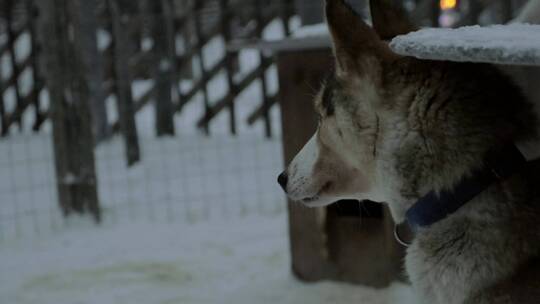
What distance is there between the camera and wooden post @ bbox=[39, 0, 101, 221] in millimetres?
5551

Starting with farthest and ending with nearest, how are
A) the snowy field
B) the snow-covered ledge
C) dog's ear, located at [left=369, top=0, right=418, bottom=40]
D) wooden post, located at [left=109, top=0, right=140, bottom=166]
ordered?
wooden post, located at [left=109, top=0, right=140, bottom=166] < the snowy field < dog's ear, located at [left=369, top=0, right=418, bottom=40] < the snow-covered ledge

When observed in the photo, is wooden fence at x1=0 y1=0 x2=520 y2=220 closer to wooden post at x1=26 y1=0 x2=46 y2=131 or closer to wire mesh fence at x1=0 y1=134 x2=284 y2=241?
wooden post at x1=26 y1=0 x2=46 y2=131

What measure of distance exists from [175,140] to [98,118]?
34.4 inches

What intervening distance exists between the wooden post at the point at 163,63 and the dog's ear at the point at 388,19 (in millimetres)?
6086

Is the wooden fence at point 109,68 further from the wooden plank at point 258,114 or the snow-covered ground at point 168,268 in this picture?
the snow-covered ground at point 168,268

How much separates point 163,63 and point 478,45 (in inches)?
280

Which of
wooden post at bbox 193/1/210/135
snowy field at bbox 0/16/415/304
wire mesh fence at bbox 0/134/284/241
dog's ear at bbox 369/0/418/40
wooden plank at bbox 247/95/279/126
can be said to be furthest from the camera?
wooden plank at bbox 247/95/279/126


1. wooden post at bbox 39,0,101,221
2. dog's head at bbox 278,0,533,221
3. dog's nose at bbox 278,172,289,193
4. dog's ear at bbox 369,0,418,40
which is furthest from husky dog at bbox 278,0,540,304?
wooden post at bbox 39,0,101,221

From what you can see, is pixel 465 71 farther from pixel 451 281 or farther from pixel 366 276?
pixel 366 276

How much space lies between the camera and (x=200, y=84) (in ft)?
28.9

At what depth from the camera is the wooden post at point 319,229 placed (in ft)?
12.7

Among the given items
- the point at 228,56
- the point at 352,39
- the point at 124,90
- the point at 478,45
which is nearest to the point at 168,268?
the point at 352,39

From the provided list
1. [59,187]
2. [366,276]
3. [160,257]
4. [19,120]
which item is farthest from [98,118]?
[366,276]

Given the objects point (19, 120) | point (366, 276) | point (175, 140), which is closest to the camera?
point (366, 276)
